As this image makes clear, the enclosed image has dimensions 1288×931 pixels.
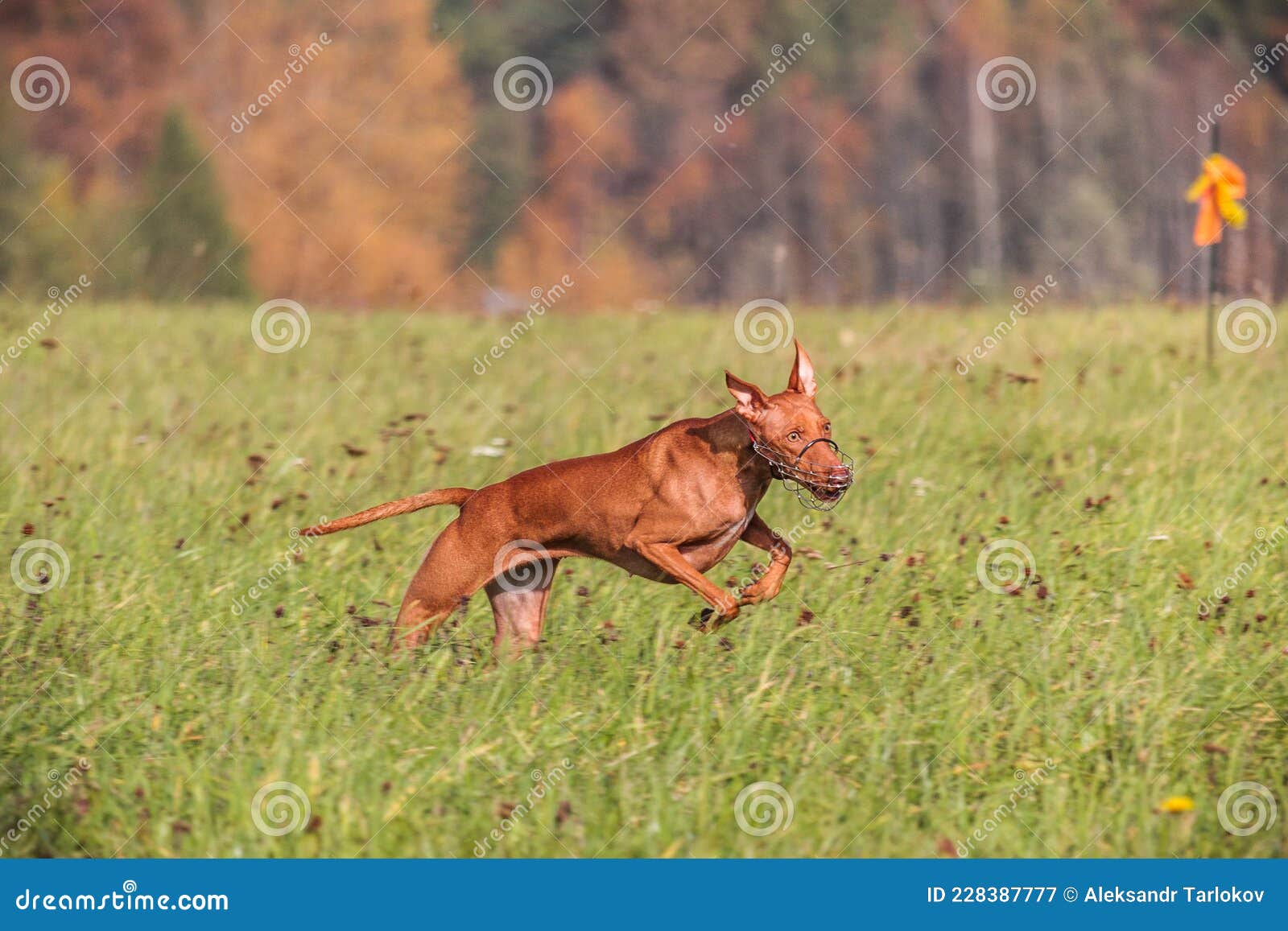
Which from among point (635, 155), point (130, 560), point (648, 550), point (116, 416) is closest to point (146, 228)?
point (635, 155)

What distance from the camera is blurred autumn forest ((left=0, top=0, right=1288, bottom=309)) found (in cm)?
2905

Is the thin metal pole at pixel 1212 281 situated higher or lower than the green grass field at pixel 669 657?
higher

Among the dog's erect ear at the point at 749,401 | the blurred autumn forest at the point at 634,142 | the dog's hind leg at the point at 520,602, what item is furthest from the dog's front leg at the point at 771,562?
the blurred autumn forest at the point at 634,142

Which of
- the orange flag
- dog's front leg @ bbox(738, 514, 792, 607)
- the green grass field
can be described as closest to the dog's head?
dog's front leg @ bbox(738, 514, 792, 607)

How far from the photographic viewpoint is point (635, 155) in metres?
36.5

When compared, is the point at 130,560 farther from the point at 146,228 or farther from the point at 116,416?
the point at 146,228

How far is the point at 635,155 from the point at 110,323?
25.0m

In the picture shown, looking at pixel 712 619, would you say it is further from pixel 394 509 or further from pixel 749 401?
pixel 394 509

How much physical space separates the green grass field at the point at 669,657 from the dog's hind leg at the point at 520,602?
5.1 inches

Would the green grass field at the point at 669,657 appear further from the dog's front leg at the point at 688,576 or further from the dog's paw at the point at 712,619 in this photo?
the dog's front leg at the point at 688,576

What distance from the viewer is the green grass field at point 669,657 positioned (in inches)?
168

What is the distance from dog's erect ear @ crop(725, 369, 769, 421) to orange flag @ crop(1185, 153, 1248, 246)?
5.73m

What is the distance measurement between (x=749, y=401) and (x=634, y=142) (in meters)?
32.7

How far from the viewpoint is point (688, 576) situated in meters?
4.93
